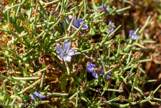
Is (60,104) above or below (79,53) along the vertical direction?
below

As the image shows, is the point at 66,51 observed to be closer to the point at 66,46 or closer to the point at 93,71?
the point at 66,46

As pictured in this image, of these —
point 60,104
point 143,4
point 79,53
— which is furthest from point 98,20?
point 143,4

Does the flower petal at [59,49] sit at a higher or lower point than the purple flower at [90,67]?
higher

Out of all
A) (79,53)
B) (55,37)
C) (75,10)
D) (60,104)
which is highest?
(75,10)

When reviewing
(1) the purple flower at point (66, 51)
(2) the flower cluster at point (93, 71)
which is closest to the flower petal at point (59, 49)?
(1) the purple flower at point (66, 51)

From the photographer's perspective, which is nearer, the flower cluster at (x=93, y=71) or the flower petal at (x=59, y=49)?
the flower petal at (x=59, y=49)

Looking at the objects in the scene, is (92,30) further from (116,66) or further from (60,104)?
(60,104)

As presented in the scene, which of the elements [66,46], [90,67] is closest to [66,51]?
[66,46]

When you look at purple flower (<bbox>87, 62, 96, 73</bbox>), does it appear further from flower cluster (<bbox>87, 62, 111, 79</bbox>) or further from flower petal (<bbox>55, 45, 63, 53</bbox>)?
flower petal (<bbox>55, 45, 63, 53</bbox>)

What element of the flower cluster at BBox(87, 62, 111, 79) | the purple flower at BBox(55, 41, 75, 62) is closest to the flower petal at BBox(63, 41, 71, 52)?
the purple flower at BBox(55, 41, 75, 62)

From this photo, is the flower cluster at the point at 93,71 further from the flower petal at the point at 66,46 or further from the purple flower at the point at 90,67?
the flower petal at the point at 66,46

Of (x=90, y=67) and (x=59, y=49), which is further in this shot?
(x=90, y=67)
